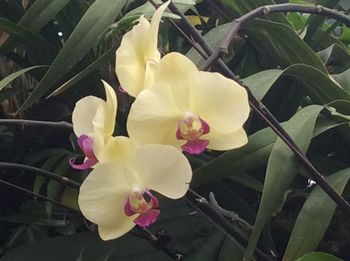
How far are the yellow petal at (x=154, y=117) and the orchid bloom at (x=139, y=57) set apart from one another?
15 mm

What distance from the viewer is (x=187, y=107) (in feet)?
1.23

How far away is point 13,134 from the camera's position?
2.13 feet

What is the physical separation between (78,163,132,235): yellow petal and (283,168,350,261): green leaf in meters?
0.14

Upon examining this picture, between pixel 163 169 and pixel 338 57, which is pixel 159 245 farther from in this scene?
pixel 338 57

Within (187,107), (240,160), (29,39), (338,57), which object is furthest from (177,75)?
(338,57)

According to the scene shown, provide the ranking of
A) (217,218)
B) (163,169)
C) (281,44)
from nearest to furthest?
(163,169) < (217,218) < (281,44)

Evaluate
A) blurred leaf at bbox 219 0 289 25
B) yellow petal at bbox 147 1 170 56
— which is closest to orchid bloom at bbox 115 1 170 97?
yellow petal at bbox 147 1 170 56

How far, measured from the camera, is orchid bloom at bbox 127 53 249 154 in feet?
1.19

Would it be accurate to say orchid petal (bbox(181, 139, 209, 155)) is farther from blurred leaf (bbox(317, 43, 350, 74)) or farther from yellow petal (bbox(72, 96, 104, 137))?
blurred leaf (bbox(317, 43, 350, 74))

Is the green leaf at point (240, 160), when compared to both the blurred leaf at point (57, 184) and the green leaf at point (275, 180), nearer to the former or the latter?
the green leaf at point (275, 180)

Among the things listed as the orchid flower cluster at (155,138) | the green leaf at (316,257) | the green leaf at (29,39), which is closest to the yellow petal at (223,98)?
the orchid flower cluster at (155,138)

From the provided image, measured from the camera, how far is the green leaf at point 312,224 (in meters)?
0.46

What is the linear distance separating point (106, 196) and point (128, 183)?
14 mm

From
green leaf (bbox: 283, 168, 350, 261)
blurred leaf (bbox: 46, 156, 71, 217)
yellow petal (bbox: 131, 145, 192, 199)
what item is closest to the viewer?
yellow petal (bbox: 131, 145, 192, 199)
